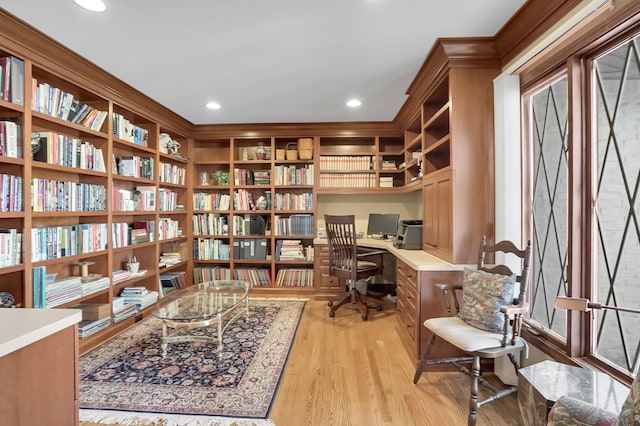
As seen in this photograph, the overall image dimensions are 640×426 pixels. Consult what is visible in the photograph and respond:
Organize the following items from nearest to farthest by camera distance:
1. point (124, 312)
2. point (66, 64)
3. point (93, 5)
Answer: point (93, 5)
point (66, 64)
point (124, 312)

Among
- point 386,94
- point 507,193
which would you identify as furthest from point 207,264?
point 507,193

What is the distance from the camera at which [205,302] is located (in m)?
2.75

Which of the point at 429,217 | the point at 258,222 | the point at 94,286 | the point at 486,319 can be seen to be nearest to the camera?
the point at 486,319

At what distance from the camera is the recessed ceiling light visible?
5.50 feet

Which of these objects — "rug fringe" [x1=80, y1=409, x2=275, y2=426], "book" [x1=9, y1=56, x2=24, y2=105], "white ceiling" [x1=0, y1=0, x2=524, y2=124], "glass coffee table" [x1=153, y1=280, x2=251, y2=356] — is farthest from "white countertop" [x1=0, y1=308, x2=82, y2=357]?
"book" [x1=9, y1=56, x2=24, y2=105]

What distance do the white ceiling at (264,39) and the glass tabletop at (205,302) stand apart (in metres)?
2.01

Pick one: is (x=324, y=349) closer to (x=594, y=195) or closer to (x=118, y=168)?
(x=594, y=195)

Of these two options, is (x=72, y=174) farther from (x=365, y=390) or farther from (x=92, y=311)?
(x=365, y=390)

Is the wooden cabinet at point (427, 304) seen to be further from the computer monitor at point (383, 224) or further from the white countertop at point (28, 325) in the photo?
the white countertop at point (28, 325)

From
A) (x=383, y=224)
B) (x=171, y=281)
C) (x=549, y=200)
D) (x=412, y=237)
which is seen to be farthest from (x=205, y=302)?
(x=549, y=200)

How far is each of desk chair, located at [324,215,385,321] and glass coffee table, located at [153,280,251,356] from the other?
3.44 ft

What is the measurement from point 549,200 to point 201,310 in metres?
2.75

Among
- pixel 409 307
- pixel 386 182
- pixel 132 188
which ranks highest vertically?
pixel 386 182

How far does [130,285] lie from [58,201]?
1.39 meters
